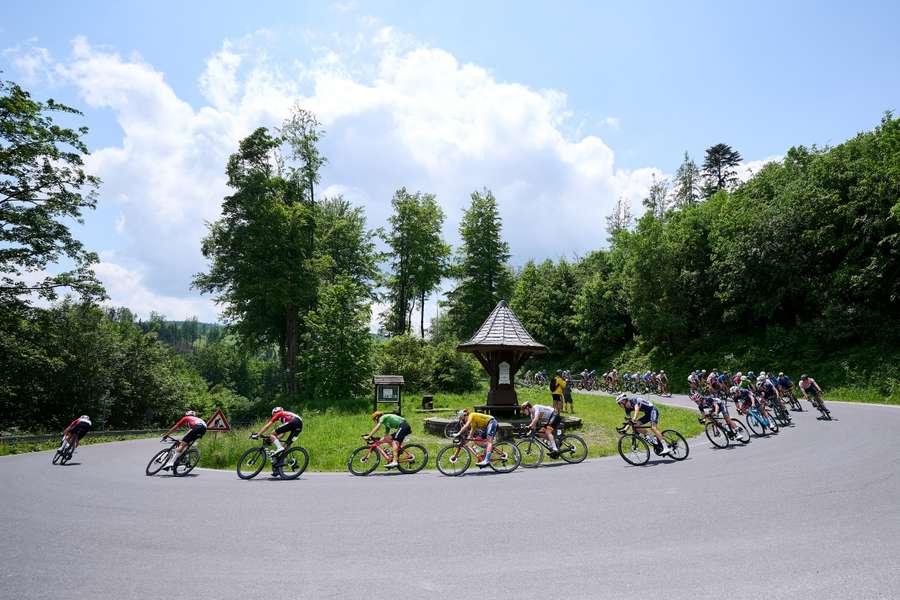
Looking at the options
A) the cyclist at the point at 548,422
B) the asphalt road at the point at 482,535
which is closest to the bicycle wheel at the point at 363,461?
the asphalt road at the point at 482,535

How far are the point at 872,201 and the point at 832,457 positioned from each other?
28759 mm

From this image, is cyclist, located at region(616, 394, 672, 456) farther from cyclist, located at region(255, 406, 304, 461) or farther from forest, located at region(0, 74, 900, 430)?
forest, located at region(0, 74, 900, 430)

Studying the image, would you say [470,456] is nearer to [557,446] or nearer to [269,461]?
[557,446]

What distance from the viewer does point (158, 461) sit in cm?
1440

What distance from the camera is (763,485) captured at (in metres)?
9.48

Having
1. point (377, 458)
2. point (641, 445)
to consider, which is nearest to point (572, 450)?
point (641, 445)

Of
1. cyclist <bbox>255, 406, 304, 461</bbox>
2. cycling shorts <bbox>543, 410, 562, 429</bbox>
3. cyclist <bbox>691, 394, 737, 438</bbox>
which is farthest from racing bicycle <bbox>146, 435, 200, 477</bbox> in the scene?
cyclist <bbox>691, 394, 737, 438</bbox>

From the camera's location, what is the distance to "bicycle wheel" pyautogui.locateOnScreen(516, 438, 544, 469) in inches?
525

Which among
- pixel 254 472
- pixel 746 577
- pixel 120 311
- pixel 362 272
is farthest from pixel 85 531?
pixel 120 311

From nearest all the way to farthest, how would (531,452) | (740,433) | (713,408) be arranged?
(531,452) < (713,408) < (740,433)

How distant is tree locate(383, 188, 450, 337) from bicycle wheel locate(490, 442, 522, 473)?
35.9 meters

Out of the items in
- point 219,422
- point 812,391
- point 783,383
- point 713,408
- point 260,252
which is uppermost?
point 260,252

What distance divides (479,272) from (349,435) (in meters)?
36.1

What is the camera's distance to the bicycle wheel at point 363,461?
12818mm
